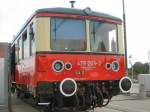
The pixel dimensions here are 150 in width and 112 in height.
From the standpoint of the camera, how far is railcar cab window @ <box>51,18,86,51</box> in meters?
14.6

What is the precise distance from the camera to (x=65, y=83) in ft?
46.2

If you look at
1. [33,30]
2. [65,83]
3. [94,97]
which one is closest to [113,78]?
[94,97]

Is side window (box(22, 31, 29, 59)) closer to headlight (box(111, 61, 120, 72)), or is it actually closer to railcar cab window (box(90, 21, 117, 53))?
railcar cab window (box(90, 21, 117, 53))

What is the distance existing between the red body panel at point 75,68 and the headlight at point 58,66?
86 millimetres

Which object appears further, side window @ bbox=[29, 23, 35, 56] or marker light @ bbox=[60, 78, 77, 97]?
side window @ bbox=[29, 23, 35, 56]

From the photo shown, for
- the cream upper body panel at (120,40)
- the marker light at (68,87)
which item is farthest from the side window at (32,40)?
the cream upper body panel at (120,40)

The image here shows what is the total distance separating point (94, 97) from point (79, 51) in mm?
1548

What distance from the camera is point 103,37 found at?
15.4 meters

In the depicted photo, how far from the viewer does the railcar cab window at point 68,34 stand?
1457 cm

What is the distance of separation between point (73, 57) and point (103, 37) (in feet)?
4.68

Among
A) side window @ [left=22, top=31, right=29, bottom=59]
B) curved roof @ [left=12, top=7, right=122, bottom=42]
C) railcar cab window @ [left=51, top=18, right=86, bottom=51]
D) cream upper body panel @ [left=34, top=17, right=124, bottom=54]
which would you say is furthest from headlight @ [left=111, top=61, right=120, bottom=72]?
side window @ [left=22, top=31, right=29, bottom=59]

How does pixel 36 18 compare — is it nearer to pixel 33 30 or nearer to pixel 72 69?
pixel 33 30

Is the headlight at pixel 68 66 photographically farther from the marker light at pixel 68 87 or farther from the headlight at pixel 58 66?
the marker light at pixel 68 87

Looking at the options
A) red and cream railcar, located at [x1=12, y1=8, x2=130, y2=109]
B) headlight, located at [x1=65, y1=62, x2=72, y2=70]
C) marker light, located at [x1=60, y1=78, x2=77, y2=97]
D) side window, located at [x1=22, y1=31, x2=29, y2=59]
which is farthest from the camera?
side window, located at [x1=22, y1=31, x2=29, y2=59]
